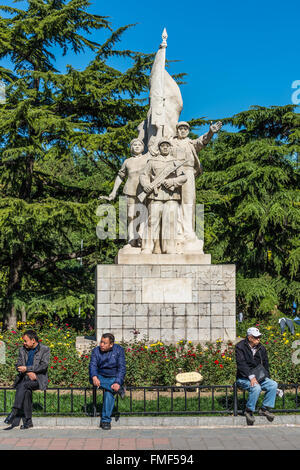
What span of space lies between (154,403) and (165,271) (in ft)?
10.4

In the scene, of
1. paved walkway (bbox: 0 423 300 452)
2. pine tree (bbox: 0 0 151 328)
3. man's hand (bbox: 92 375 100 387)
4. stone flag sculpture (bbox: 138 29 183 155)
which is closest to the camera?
paved walkway (bbox: 0 423 300 452)

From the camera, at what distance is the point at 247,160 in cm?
2245

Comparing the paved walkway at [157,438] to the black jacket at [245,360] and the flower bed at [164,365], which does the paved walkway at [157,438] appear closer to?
the black jacket at [245,360]

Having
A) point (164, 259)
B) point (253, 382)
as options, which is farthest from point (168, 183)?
point (253, 382)

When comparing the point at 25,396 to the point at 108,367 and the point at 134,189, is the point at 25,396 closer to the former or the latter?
the point at 108,367

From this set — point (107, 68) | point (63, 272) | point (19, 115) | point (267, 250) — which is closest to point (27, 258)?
point (63, 272)

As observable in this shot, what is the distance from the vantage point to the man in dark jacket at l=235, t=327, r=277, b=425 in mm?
7027

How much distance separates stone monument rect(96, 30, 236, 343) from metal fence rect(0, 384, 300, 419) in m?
1.81

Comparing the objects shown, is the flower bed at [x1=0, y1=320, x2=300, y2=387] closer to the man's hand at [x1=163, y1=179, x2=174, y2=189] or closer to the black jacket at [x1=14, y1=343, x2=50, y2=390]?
the black jacket at [x1=14, y1=343, x2=50, y2=390]

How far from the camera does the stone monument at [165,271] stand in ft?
34.4

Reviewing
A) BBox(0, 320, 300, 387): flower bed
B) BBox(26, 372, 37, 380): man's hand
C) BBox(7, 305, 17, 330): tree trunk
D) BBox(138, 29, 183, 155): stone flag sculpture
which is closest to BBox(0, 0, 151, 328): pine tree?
BBox(7, 305, 17, 330): tree trunk

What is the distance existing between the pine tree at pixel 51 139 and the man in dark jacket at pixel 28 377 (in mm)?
8453

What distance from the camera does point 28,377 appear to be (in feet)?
23.5

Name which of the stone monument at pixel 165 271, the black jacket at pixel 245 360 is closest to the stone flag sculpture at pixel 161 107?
the stone monument at pixel 165 271
